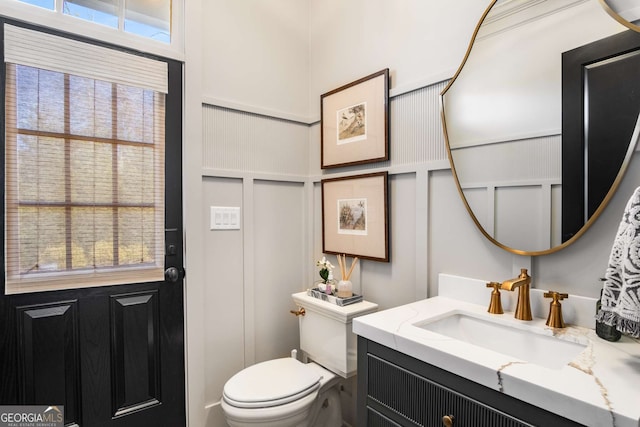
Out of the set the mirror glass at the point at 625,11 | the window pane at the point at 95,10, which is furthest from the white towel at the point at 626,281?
the window pane at the point at 95,10

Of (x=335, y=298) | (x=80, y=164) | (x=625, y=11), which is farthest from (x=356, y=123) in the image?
(x=80, y=164)

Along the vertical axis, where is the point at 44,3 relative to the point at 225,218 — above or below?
above

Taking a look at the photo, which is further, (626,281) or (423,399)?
(423,399)

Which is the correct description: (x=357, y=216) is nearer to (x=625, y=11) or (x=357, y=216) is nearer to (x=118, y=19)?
(x=625, y=11)

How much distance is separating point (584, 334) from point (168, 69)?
2.02 m

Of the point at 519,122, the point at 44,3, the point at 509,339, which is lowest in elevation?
the point at 509,339

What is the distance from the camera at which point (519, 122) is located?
48.2 inches

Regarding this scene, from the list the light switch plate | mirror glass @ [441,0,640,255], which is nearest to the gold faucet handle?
mirror glass @ [441,0,640,255]

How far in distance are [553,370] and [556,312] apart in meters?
0.37

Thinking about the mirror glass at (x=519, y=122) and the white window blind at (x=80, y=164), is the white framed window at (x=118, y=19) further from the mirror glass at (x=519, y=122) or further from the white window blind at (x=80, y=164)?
the mirror glass at (x=519, y=122)

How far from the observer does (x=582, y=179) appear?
3.56 feet

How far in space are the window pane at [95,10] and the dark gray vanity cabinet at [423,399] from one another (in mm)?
1783

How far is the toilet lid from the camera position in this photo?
4.63 ft

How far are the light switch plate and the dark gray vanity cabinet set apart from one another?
1.02m
